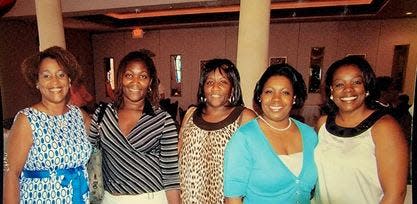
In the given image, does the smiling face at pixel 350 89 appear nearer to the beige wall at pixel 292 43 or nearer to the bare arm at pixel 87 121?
A: the bare arm at pixel 87 121

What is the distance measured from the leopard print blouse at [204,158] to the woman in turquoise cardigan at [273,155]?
195 mm

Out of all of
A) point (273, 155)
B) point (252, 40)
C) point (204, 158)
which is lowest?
point (204, 158)

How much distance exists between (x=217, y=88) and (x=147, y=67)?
17.4 inches

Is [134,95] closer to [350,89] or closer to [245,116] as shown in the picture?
[245,116]

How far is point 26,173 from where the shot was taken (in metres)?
1.56

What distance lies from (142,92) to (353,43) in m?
8.12

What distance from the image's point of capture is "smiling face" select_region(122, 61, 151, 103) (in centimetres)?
174

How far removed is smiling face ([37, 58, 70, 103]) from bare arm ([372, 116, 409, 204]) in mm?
1708

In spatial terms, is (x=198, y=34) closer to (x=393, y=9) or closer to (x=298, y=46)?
(x=298, y=46)

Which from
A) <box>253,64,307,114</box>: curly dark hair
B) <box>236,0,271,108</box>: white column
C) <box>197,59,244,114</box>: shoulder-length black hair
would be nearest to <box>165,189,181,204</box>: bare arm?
<box>197,59,244,114</box>: shoulder-length black hair

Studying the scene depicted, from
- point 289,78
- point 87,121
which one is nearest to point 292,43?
point 289,78

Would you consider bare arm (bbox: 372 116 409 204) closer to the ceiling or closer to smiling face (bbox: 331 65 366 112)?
smiling face (bbox: 331 65 366 112)

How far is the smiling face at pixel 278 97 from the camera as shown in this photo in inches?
61.1

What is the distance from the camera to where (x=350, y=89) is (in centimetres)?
161
